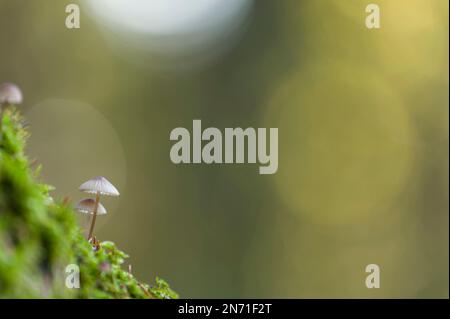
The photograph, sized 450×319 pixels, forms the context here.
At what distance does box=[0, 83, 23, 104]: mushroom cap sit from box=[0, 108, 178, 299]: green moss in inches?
21.2

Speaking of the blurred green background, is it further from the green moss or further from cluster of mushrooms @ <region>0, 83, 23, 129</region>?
the green moss

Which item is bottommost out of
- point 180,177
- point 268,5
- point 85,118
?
point 180,177

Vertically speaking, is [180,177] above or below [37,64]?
below

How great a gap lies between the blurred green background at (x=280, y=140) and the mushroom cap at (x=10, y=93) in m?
11.0

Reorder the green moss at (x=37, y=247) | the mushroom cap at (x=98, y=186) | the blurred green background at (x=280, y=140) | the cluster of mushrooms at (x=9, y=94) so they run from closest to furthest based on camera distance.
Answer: the green moss at (x=37, y=247) < the cluster of mushrooms at (x=9, y=94) < the mushroom cap at (x=98, y=186) < the blurred green background at (x=280, y=140)

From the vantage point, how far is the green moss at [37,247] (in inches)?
35.6

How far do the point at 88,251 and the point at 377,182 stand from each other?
13.2 meters

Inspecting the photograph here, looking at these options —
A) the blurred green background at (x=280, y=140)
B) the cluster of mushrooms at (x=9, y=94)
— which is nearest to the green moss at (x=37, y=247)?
the cluster of mushrooms at (x=9, y=94)

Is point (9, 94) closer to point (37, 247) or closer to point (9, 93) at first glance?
point (9, 93)

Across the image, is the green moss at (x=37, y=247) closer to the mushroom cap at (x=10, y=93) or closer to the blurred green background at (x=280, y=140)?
the mushroom cap at (x=10, y=93)

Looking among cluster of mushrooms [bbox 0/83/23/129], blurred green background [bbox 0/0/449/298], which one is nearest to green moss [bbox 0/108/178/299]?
cluster of mushrooms [bbox 0/83/23/129]

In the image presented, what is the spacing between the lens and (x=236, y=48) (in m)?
15.8

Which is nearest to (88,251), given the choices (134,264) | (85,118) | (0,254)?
(0,254)

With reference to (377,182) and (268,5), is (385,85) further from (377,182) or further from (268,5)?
(268,5)
